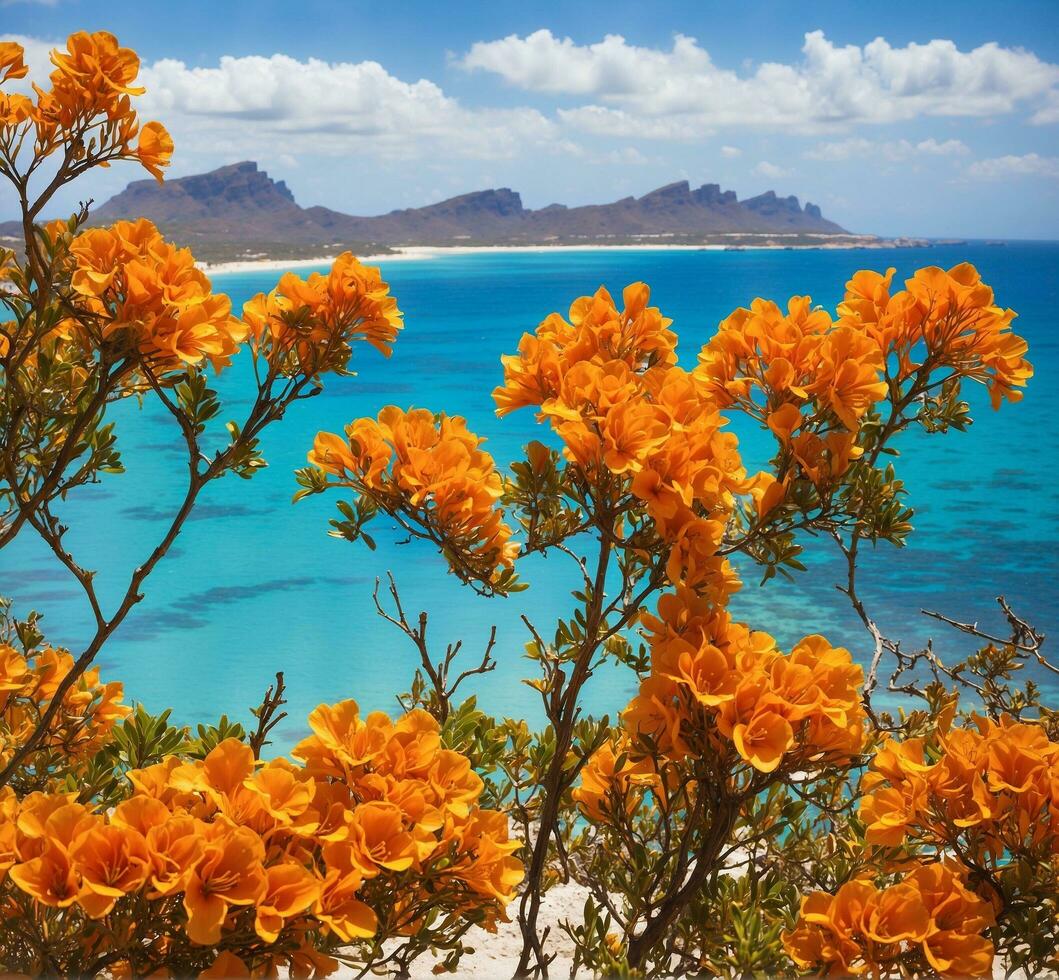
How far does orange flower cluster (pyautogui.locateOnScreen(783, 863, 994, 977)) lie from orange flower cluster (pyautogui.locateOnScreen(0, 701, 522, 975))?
45 cm

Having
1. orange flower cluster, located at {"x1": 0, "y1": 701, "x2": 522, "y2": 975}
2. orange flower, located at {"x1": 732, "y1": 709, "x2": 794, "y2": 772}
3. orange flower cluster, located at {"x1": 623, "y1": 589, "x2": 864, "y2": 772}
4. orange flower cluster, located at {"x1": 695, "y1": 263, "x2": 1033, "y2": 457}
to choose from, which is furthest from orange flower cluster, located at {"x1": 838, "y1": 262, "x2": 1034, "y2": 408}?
orange flower cluster, located at {"x1": 0, "y1": 701, "x2": 522, "y2": 975}

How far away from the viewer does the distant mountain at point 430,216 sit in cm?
15212

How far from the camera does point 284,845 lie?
3.71 feet

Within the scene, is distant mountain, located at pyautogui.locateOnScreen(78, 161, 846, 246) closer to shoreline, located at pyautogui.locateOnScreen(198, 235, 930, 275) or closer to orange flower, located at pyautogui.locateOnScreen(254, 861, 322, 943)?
shoreline, located at pyautogui.locateOnScreen(198, 235, 930, 275)

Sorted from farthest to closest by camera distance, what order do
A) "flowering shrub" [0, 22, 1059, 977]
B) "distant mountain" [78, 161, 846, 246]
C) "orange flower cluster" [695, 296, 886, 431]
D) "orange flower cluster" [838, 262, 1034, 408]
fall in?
"distant mountain" [78, 161, 846, 246]
"orange flower cluster" [838, 262, 1034, 408]
"orange flower cluster" [695, 296, 886, 431]
"flowering shrub" [0, 22, 1059, 977]

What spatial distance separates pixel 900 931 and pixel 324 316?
4.62 ft

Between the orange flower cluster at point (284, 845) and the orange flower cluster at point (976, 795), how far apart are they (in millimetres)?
617

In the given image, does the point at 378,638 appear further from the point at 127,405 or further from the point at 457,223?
the point at 457,223

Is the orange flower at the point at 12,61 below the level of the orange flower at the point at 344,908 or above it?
above

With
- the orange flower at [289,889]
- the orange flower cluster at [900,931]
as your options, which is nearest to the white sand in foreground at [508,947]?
the orange flower cluster at [900,931]

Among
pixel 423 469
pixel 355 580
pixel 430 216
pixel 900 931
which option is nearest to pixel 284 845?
pixel 423 469

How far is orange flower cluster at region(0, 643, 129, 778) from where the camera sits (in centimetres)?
196

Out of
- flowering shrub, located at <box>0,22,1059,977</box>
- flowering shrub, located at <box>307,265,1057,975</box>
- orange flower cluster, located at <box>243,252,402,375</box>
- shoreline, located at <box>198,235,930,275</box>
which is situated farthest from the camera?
shoreline, located at <box>198,235,930,275</box>

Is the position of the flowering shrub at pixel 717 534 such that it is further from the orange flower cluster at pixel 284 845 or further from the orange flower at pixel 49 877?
the orange flower at pixel 49 877
